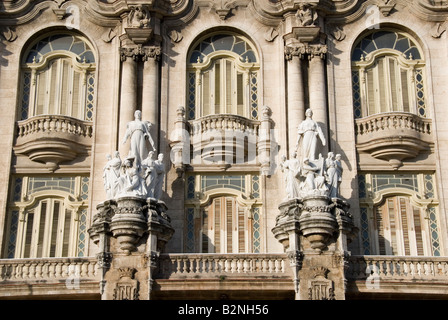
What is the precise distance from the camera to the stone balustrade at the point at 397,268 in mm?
29297

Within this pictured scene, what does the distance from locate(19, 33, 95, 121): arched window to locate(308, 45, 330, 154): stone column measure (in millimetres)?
7775

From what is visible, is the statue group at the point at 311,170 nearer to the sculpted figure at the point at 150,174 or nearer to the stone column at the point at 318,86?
the stone column at the point at 318,86

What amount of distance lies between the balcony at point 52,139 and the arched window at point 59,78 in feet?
2.57

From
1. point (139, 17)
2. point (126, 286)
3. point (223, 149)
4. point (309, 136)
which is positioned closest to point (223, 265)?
point (126, 286)

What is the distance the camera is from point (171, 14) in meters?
35.1

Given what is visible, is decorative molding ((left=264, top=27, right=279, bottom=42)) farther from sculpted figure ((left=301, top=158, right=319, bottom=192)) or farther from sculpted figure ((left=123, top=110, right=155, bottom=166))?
sculpted figure ((left=301, top=158, right=319, bottom=192))

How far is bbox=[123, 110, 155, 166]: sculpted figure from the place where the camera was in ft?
101

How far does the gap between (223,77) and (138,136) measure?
5.10 metres

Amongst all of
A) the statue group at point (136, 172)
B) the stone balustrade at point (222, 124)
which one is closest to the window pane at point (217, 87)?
the stone balustrade at point (222, 124)

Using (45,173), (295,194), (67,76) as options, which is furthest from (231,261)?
(67,76)

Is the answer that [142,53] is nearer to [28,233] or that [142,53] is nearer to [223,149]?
[223,149]

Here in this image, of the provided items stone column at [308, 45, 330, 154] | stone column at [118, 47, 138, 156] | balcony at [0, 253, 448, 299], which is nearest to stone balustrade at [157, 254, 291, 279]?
balcony at [0, 253, 448, 299]
